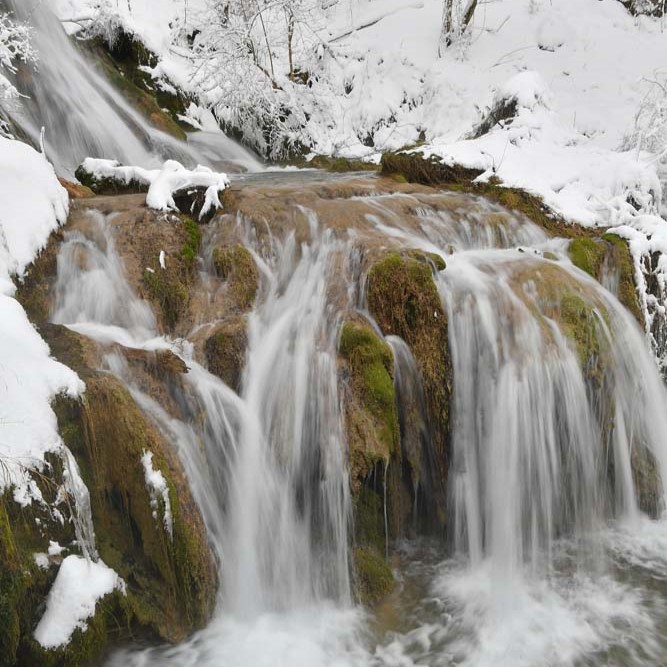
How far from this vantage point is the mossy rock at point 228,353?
163 inches

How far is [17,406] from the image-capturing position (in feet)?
9.77

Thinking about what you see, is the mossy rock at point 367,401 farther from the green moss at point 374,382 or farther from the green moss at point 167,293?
the green moss at point 167,293

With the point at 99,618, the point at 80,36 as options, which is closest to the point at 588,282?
the point at 99,618

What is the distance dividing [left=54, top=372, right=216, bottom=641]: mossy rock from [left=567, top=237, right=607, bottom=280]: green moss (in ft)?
14.2

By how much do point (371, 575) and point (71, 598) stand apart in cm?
187

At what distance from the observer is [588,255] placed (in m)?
5.49

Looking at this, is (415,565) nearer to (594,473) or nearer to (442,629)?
(442,629)

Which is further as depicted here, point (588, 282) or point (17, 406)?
point (588, 282)

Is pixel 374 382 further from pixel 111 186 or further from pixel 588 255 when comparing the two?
pixel 111 186

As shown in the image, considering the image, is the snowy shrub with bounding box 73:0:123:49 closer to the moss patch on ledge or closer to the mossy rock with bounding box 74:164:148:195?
the mossy rock with bounding box 74:164:148:195

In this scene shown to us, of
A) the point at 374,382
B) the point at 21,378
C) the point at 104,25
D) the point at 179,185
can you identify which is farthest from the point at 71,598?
the point at 104,25

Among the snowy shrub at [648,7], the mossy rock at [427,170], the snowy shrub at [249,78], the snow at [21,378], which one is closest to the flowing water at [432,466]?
the snow at [21,378]

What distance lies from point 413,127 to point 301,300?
33.1ft

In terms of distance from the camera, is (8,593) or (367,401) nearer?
→ (8,593)
